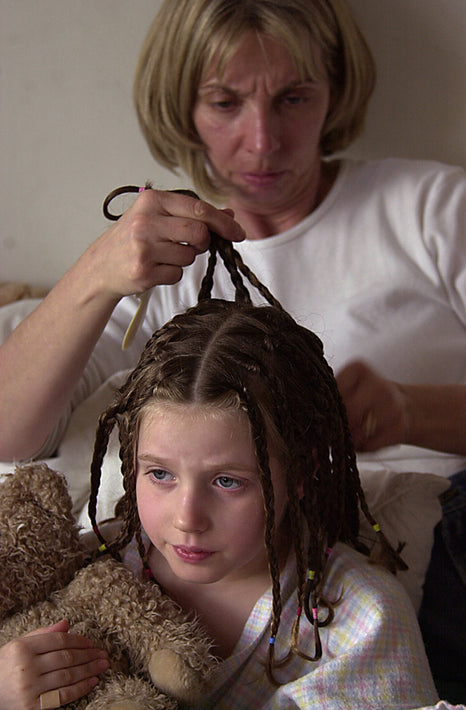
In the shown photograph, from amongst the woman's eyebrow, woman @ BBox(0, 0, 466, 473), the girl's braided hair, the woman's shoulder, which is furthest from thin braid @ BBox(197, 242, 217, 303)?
the woman's shoulder

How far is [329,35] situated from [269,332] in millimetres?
629

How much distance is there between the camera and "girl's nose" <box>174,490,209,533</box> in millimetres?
662

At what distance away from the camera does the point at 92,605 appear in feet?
2.35

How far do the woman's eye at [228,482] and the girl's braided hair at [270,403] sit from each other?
25mm

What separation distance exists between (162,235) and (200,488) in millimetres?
258

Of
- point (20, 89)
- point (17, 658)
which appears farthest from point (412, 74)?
point (17, 658)

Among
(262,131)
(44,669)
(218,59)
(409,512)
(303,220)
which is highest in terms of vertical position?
(218,59)

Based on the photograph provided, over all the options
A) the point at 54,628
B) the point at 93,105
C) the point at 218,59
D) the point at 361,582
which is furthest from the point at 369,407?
the point at 93,105

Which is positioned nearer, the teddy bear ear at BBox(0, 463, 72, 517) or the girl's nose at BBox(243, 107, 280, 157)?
the teddy bear ear at BBox(0, 463, 72, 517)

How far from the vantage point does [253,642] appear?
0.75 metres

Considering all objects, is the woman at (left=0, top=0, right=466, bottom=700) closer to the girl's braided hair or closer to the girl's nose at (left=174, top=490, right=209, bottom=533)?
the girl's braided hair

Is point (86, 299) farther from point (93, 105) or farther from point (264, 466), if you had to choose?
point (93, 105)

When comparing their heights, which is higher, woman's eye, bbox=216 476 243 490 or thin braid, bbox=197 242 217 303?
thin braid, bbox=197 242 217 303

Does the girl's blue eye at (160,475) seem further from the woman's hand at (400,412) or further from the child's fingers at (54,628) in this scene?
the woman's hand at (400,412)
